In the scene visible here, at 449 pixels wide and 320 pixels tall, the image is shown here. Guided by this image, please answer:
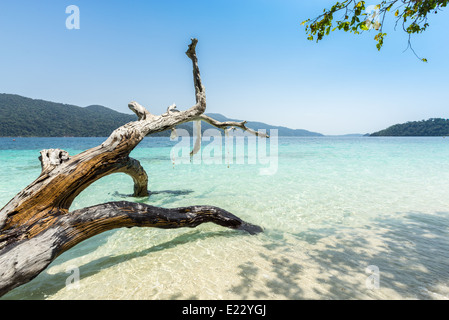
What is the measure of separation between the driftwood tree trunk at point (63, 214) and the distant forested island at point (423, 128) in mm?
174333

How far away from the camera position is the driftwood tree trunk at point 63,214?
2664 millimetres

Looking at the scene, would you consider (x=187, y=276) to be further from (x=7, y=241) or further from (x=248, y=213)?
(x=248, y=213)

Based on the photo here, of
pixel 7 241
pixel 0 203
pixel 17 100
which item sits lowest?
pixel 0 203

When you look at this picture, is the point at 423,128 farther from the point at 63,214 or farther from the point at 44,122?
the point at 44,122

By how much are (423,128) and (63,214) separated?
179m

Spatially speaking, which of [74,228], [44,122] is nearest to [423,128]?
[74,228]

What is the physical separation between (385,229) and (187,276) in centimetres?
504

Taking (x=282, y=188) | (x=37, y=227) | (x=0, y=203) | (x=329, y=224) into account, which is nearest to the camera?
(x=37, y=227)

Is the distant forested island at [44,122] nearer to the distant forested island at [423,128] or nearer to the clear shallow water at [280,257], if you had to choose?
the clear shallow water at [280,257]

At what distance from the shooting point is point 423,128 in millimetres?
131375

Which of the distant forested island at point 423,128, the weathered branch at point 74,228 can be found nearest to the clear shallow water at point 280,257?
the weathered branch at point 74,228

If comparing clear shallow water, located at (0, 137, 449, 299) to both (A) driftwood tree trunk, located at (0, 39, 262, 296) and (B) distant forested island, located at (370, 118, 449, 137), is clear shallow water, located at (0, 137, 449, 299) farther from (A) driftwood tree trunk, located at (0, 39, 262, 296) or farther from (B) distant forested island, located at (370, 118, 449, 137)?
(B) distant forested island, located at (370, 118, 449, 137)

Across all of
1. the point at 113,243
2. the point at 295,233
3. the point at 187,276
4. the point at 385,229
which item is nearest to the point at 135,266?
the point at 187,276

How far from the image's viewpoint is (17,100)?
142 meters
